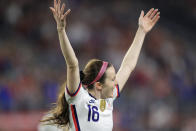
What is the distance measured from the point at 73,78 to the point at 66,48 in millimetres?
279

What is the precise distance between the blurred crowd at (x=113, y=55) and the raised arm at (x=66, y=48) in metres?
5.59

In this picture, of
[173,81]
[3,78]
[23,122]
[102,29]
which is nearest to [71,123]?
[23,122]

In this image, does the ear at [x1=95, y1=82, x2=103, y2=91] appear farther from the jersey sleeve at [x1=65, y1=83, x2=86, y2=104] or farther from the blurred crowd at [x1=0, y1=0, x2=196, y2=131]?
the blurred crowd at [x1=0, y1=0, x2=196, y2=131]

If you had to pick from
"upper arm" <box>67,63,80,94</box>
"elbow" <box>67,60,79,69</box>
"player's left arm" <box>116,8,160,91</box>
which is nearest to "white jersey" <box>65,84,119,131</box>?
"upper arm" <box>67,63,80,94</box>

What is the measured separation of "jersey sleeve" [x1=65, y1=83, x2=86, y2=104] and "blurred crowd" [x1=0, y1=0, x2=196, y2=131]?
17.7ft

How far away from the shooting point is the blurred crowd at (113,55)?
983 cm

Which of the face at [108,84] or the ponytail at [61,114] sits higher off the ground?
the face at [108,84]

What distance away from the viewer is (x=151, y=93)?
11.0m

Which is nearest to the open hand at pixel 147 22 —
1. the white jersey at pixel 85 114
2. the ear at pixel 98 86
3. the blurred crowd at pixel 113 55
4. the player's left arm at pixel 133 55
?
the player's left arm at pixel 133 55

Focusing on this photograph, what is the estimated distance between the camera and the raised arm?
3656 millimetres

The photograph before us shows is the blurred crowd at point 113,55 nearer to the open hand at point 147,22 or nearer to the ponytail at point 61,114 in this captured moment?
the open hand at point 147,22

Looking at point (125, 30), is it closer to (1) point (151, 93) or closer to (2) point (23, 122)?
(1) point (151, 93)

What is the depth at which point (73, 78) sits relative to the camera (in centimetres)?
378

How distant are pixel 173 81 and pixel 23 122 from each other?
4.30m
